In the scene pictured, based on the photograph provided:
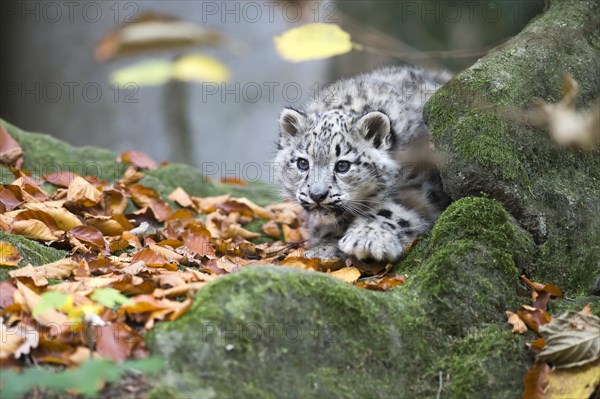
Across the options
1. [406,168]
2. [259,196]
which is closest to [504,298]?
[406,168]

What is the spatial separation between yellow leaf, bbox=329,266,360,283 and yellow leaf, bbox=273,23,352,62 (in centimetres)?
157

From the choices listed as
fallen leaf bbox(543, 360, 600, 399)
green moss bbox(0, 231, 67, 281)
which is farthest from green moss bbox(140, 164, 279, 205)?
fallen leaf bbox(543, 360, 600, 399)

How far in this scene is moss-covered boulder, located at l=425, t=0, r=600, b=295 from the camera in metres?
5.82

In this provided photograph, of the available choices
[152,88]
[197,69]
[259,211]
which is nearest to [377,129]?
[259,211]

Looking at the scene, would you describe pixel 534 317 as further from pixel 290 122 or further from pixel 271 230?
pixel 271 230

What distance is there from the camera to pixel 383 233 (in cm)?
627

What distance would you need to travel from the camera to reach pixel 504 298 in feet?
17.2

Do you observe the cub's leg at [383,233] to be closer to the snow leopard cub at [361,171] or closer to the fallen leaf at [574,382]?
the snow leopard cub at [361,171]

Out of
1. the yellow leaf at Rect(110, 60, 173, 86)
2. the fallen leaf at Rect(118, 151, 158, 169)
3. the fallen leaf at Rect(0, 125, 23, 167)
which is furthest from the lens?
the fallen leaf at Rect(118, 151, 158, 169)

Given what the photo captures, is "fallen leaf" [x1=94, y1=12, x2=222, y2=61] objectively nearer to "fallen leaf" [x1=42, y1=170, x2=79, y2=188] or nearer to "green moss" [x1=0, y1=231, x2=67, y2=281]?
"green moss" [x1=0, y1=231, x2=67, y2=281]

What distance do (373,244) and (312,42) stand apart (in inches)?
62.0

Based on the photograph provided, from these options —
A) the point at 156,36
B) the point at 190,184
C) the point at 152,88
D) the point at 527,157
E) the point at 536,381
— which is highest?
the point at 156,36

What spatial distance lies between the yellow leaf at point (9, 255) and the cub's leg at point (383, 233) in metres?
2.43

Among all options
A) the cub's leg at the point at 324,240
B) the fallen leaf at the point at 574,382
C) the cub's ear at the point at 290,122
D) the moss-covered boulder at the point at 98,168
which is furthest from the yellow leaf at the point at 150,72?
the moss-covered boulder at the point at 98,168
